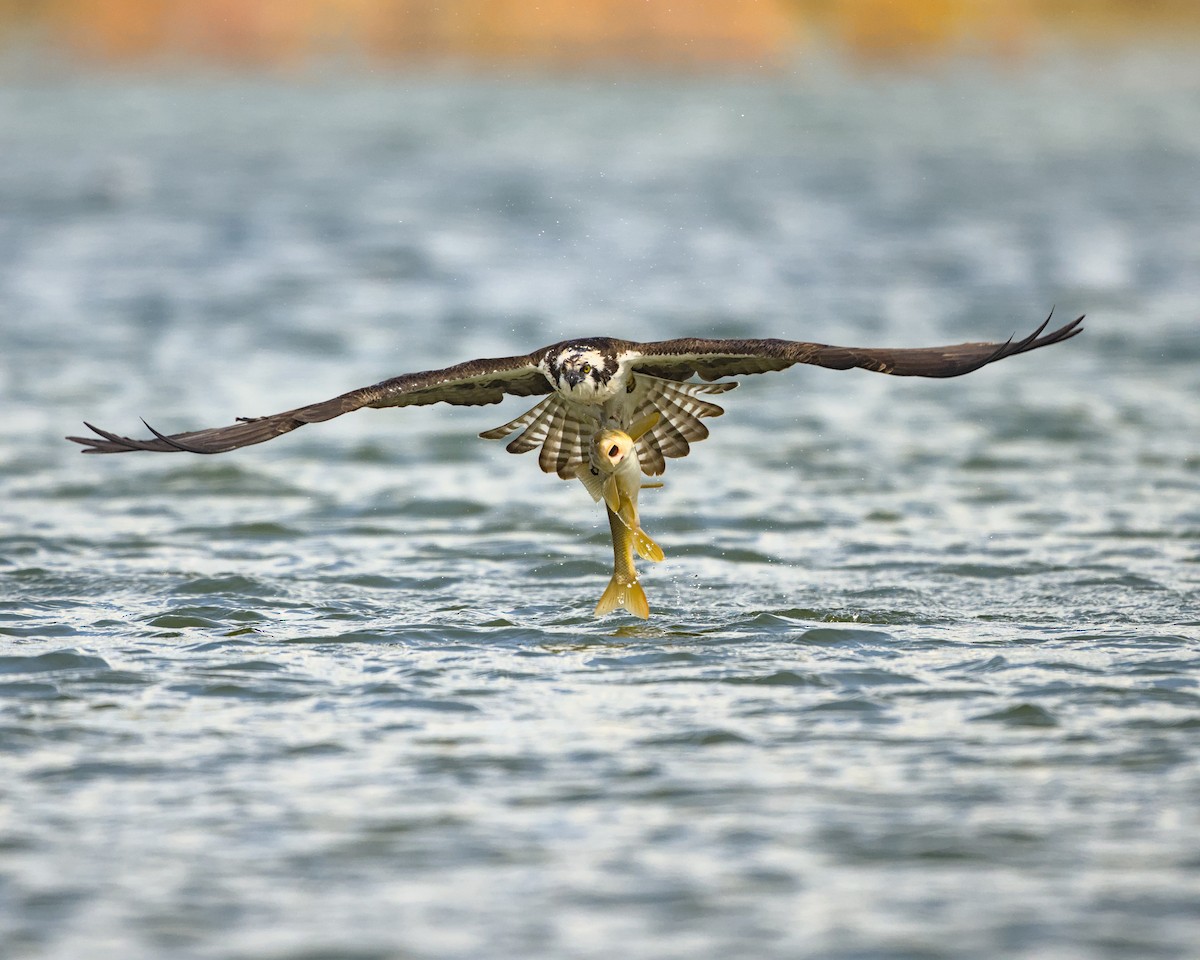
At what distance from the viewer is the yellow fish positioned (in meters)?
9.93

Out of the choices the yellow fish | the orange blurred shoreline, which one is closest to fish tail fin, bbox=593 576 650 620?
the yellow fish

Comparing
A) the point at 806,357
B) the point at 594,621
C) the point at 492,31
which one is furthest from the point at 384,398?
the point at 492,31

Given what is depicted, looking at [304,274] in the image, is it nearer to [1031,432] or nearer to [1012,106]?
[1031,432]

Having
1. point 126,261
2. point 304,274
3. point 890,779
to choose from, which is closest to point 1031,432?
point 890,779

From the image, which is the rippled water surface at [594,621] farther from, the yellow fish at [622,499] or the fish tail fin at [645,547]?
the fish tail fin at [645,547]

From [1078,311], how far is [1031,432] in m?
6.37

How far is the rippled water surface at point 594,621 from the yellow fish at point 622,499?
0.99ft

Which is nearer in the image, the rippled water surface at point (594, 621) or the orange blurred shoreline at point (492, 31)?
the rippled water surface at point (594, 621)

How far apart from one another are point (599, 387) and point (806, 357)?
116 centimetres

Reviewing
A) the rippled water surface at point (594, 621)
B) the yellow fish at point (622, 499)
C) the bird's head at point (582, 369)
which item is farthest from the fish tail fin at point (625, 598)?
the bird's head at point (582, 369)

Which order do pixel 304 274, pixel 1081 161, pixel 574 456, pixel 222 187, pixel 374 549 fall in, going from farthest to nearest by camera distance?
pixel 1081 161 < pixel 222 187 < pixel 304 274 < pixel 374 549 < pixel 574 456

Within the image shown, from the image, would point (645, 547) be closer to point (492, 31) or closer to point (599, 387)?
point (599, 387)

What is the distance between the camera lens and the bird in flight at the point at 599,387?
937cm

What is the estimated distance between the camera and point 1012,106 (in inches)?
2111
